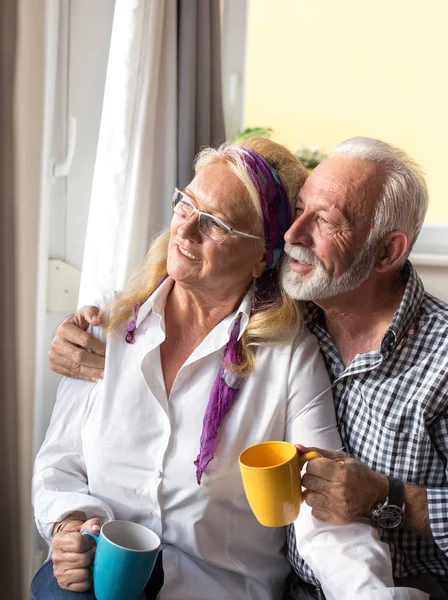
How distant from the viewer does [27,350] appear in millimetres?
1979

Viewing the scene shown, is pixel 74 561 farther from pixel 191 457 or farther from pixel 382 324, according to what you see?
pixel 382 324

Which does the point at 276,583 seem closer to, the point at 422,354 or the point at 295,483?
the point at 295,483

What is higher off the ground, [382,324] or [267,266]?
[267,266]

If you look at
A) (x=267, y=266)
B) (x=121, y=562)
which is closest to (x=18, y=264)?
(x=267, y=266)

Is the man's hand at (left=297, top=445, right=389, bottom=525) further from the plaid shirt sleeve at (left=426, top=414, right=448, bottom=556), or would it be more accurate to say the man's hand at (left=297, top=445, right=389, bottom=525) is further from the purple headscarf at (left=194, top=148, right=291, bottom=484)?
the purple headscarf at (left=194, top=148, right=291, bottom=484)

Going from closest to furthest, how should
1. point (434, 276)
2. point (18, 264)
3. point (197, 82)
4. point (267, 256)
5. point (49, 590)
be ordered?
point (49, 590), point (267, 256), point (18, 264), point (197, 82), point (434, 276)

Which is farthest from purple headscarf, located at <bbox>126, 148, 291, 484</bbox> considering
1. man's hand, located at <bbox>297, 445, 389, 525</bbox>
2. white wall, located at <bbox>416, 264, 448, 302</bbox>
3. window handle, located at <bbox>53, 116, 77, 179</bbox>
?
white wall, located at <bbox>416, 264, 448, 302</bbox>

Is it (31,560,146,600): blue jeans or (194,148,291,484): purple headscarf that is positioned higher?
(194,148,291,484): purple headscarf

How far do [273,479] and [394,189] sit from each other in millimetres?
755

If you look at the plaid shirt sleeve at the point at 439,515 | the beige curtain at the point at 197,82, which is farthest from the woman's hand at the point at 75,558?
the beige curtain at the point at 197,82

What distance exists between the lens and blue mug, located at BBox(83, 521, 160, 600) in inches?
50.7

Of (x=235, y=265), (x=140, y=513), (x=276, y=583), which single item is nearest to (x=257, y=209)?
(x=235, y=265)

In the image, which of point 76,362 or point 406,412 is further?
point 76,362

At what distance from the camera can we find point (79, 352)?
1704 millimetres
